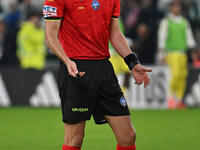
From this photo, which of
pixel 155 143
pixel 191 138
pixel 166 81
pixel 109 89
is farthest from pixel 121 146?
pixel 166 81

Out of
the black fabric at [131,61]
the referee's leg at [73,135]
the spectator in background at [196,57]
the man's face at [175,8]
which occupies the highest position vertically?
the black fabric at [131,61]

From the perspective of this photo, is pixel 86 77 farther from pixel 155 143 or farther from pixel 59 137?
pixel 59 137

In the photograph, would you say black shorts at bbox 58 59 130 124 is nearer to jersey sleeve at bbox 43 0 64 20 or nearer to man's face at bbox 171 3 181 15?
jersey sleeve at bbox 43 0 64 20

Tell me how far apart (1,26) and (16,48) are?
711mm

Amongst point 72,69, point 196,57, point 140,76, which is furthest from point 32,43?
point 72,69

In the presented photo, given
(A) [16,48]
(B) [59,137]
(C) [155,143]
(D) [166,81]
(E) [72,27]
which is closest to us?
(E) [72,27]

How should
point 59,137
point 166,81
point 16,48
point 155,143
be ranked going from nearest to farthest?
point 155,143 < point 59,137 < point 166,81 < point 16,48

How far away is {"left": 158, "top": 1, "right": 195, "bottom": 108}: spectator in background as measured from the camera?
13844mm

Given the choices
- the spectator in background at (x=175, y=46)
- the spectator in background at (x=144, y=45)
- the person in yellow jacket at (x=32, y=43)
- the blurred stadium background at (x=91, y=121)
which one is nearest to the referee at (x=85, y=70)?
the blurred stadium background at (x=91, y=121)

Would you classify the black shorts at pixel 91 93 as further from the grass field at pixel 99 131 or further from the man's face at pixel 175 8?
the man's face at pixel 175 8

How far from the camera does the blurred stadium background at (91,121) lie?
30.5 feet

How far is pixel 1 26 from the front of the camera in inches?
640

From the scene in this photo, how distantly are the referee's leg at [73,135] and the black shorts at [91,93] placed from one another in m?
0.06

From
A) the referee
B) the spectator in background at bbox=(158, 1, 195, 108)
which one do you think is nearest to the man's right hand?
the referee
